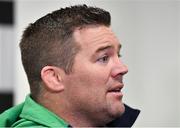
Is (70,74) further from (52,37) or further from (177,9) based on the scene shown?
(177,9)

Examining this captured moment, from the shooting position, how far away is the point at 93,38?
145 centimetres

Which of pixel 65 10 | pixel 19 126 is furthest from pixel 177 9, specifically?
pixel 19 126

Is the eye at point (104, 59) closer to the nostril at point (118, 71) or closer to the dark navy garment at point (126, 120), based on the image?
the nostril at point (118, 71)

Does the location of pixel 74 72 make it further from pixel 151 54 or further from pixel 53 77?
pixel 151 54

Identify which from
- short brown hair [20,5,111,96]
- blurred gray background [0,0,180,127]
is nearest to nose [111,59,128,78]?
short brown hair [20,5,111,96]

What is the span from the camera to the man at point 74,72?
1.43 m

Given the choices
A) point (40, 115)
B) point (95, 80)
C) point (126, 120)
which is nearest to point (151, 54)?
point (126, 120)

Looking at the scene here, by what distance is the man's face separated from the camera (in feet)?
A: 4.69

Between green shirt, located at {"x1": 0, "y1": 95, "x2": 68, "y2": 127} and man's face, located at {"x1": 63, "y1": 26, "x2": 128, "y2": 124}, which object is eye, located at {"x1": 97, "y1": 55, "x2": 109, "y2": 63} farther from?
green shirt, located at {"x1": 0, "y1": 95, "x2": 68, "y2": 127}

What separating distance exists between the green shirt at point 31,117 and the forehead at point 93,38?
8.6 inches

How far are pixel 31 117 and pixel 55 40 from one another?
0.79ft

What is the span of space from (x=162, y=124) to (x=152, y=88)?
19 centimetres

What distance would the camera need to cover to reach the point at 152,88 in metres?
2.50

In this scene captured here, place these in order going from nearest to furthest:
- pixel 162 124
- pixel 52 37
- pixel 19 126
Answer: pixel 19 126, pixel 52 37, pixel 162 124
